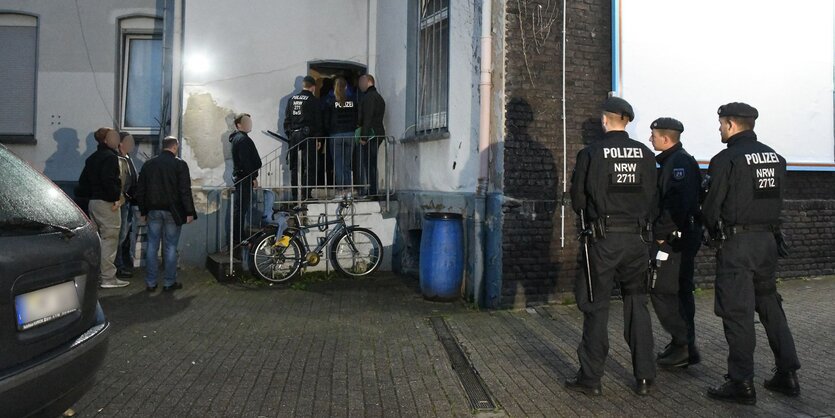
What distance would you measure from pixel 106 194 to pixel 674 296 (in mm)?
6737

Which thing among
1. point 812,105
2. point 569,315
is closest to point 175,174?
point 569,315

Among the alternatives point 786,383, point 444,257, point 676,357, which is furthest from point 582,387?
point 444,257

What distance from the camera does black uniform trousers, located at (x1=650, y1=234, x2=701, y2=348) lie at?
5.07m

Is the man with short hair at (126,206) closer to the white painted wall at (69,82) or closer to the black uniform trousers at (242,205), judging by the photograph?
the black uniform trousers at (242,205)

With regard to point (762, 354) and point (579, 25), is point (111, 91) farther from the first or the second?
point (762, 354)

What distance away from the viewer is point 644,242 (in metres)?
4.59

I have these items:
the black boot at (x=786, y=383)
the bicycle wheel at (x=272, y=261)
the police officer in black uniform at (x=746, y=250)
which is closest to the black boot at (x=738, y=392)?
the police officer in black uniform at (x=746, y=250)

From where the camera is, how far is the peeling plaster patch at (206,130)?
1007cm

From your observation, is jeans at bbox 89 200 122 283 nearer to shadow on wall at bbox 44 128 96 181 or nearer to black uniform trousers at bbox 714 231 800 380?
shadow on wall at bbox 44 128 96 181

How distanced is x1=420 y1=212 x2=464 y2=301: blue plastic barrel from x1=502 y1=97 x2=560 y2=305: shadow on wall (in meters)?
0.60

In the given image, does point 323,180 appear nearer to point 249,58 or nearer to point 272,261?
point 272,261

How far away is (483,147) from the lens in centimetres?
736

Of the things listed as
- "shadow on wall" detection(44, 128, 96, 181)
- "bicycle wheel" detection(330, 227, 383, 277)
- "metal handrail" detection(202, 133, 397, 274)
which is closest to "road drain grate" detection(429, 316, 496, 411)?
"bicycle wheel" detection(330, 227, 383, 277)

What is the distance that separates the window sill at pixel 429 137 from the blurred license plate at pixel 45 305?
5548 millimetres
